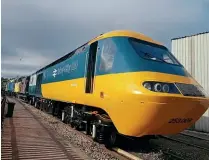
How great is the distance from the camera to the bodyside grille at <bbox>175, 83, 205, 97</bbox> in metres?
6.90

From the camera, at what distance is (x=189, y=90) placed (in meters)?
7.11

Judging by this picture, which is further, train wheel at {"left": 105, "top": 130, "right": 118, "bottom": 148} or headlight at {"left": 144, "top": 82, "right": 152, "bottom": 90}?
train wheel at {"left": 105, "top": 130, "right": 118, "bottom": 148}

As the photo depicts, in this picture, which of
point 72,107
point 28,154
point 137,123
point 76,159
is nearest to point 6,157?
point 28,154

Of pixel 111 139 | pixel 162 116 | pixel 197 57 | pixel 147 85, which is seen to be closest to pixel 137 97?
pixel 147 85

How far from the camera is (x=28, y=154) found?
23.8ft

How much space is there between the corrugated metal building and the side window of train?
32.2ft

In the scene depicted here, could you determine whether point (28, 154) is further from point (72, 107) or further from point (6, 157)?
point (72, 107)

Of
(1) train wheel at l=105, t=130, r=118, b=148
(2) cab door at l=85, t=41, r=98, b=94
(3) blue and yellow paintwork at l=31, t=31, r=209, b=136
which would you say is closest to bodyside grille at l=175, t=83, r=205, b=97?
(3) blue and yellow paintwork at l=31, t=31, r=209, b=136

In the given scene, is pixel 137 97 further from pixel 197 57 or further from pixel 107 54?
pixel 197 57

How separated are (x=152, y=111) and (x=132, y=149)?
2916 millimetres

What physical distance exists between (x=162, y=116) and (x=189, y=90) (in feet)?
3.65

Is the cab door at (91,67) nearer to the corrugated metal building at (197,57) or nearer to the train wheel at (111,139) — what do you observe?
the train wheel at (111,139)

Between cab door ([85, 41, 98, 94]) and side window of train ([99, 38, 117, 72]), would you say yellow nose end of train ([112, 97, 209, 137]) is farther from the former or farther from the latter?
cab door ([85, 41, 98, 94])

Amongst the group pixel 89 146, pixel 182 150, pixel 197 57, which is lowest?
pixel 182 150
